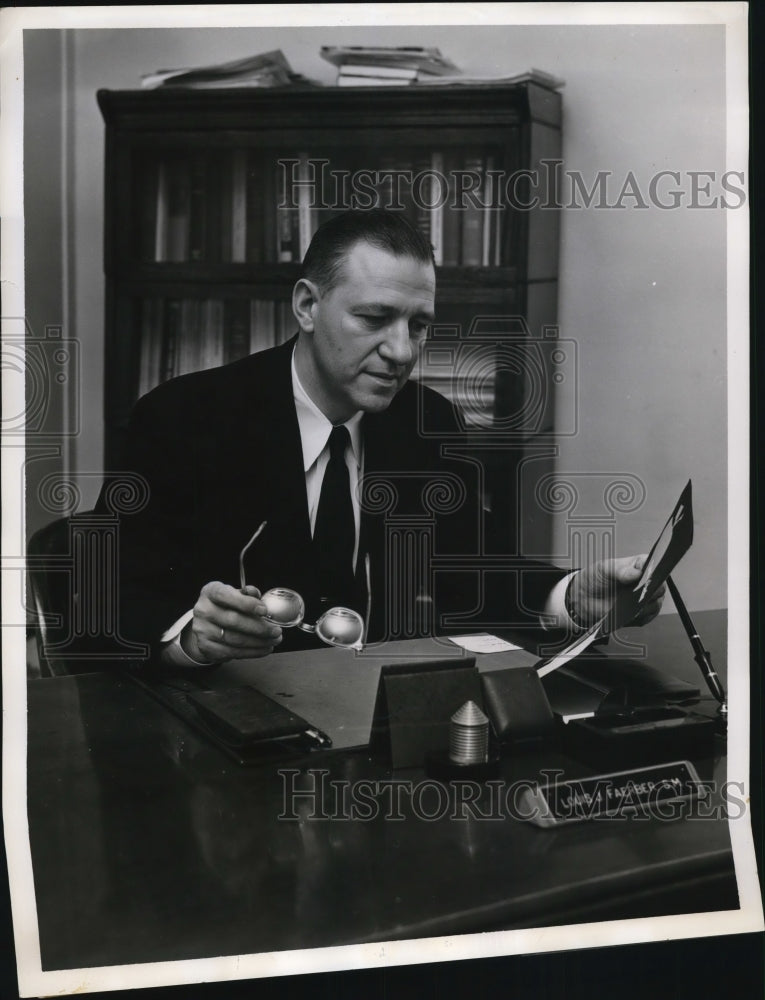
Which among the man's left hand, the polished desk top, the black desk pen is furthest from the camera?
the man's left hand

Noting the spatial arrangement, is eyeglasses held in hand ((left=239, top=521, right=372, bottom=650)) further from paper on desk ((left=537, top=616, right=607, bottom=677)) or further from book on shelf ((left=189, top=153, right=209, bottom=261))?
book on shelf ((left=189, top=153, right=209, bottom=261))

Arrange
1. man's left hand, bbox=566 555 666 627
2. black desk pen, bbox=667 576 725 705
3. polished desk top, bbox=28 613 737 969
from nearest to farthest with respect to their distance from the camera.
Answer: polished desk top, bbox=28 613 737 969, black desk pen, bbox=667 576 725 705, man's left hand, bbox=566 555 666 627

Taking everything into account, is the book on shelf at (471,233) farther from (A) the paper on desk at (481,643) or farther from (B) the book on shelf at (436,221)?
(A) the paper on desk at (481,643)

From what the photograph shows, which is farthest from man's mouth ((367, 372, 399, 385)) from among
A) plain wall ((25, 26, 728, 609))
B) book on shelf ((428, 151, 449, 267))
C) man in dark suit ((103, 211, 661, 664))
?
plain wall ((25, 26, 728, 609))

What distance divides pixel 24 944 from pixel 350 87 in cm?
167

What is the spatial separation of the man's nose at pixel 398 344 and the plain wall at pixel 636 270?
32 cm

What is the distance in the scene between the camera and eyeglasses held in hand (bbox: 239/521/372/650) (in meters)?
1.69

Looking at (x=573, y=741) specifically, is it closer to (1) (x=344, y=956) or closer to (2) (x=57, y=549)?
(1) (x=344, y=956)

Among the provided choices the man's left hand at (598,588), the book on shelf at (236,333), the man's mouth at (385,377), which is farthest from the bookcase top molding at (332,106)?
the man's left hand at (598,588)

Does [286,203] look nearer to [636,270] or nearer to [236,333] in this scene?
[236,333]

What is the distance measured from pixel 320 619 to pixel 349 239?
0.73 m

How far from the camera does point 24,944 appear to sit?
1544mm

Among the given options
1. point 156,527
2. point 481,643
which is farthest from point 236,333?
point 481,643

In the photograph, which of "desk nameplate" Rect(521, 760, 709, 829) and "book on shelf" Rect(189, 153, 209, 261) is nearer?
"desk nameplate" Rect(521, 760, 709, 829)
